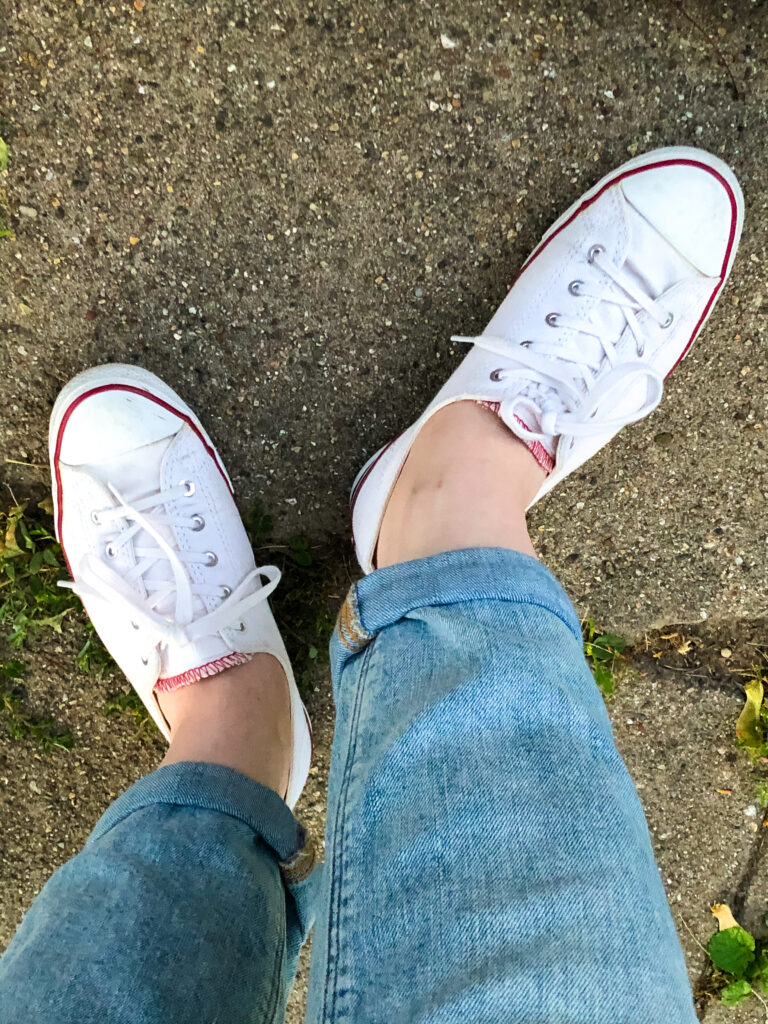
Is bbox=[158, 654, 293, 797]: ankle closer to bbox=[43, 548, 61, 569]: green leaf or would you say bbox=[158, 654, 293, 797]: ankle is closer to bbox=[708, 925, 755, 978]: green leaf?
bbox=[43, 548, 61, 569]: green leaf

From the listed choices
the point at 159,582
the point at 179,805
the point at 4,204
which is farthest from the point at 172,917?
the point at 4,204

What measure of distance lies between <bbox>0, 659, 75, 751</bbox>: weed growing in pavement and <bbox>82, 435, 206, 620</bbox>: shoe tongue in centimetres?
37

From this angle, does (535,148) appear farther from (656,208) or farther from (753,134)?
(753,134)

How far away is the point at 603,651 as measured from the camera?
1556 mm

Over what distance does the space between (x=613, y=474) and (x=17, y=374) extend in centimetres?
126

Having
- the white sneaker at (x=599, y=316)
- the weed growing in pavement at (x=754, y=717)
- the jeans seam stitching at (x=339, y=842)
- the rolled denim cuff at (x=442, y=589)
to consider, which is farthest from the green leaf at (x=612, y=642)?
the jeans seam stitching at (x=339, y=842)

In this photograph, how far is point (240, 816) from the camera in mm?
1029

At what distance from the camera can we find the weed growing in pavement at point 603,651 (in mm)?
1549

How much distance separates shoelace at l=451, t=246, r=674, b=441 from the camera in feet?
4.30

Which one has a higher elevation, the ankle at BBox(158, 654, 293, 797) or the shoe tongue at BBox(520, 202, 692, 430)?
the shoe tongue at BBox(520, 202, 692, 430)

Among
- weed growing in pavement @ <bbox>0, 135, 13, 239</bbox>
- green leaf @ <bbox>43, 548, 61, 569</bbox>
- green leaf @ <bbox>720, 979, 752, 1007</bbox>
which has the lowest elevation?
green leaf @ <bbox>720, 979, 752, 1007</bbox>

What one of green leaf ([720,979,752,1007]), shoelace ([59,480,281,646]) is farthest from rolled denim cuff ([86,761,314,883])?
green leaf ([720,979,752,1007])

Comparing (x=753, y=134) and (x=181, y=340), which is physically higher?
(x=753, y=134)

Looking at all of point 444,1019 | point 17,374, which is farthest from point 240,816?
point 17,374
